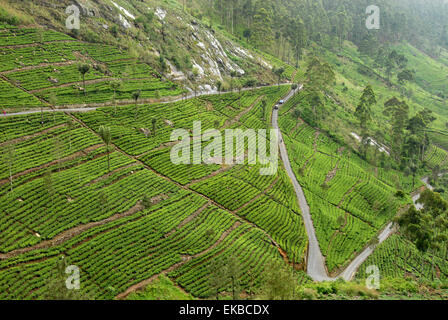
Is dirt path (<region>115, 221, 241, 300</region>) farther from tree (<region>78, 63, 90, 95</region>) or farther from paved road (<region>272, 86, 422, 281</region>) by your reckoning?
tree (<region>78, 63, 90, 95</region>)

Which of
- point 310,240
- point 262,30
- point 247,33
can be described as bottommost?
point 310,240

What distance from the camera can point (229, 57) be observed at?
13662cm

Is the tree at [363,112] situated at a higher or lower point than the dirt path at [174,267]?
higher

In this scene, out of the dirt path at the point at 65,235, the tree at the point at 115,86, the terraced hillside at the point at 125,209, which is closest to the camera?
the dirt path at the point at 65,235

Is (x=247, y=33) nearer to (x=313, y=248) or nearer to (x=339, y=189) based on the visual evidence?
(x=339, y=189)

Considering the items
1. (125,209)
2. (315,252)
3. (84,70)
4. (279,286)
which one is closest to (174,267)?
(125,209)

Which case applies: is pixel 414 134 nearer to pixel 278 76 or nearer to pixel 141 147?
pixel 278 76

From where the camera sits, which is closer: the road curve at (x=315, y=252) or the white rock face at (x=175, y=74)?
the road curve at (x=315, y=252)

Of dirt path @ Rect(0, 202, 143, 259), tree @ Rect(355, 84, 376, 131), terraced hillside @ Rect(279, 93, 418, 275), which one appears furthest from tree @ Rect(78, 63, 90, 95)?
tree @ Rect(355, 84, 376, 131)

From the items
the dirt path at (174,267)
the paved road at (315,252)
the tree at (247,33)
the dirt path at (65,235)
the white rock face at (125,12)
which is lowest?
the paved road at (315,252)

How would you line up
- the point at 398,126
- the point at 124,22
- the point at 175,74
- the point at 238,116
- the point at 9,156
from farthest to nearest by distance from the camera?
the point at 398,126 → the point at 124,22 → the point at 175,74 → the point at 238,116 → the point at 9,156

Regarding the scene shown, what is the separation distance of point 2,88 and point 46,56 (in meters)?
18.4

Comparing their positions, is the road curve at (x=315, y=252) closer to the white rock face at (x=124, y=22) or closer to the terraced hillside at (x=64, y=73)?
the terraced hillside at (x=64, y=73)

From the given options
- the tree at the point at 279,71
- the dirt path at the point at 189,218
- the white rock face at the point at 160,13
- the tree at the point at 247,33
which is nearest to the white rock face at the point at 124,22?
the white rock face at the point at 160,13
